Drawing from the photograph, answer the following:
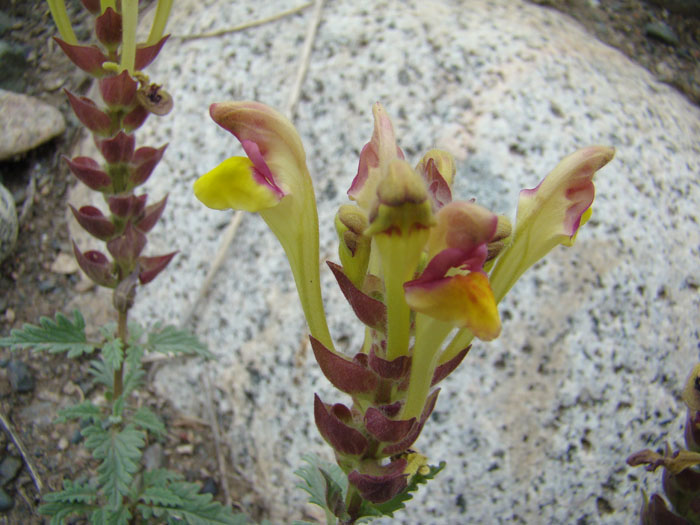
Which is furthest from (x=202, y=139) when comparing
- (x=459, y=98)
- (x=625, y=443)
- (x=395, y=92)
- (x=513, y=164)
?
(x=625, y=443)

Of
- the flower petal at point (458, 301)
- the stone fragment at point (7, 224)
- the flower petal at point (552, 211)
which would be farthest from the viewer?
the stone fragment at point (7, 224)

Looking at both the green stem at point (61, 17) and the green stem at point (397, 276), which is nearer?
the green stem at point (397, 276)

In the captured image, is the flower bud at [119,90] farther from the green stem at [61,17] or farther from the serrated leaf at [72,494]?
the serrated leaf at [72,494]

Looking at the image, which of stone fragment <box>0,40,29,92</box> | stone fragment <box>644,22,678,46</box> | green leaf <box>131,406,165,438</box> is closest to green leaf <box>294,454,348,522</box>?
green leaf <box>131,406,165,438</box>

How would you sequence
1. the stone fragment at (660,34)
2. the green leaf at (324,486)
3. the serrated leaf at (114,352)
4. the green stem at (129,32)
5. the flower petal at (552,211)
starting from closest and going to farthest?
1. the flower petal at (552,211)
2. the green leaf at (324,486)
3. the green stem at (129,32)
4. the serrated leaf at (114,352)
5. the stone fragment at (660,34)

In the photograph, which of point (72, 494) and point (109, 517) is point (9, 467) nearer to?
point (72, 494)

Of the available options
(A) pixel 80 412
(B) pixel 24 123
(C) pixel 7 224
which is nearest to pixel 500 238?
(A) pixel 80 412

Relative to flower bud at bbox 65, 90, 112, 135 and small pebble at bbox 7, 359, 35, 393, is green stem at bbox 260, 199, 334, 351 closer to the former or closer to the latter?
flower bud at bbox 65, 90, 112, 135

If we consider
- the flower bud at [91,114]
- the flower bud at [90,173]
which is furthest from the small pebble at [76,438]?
the flower bud at [91,114]
